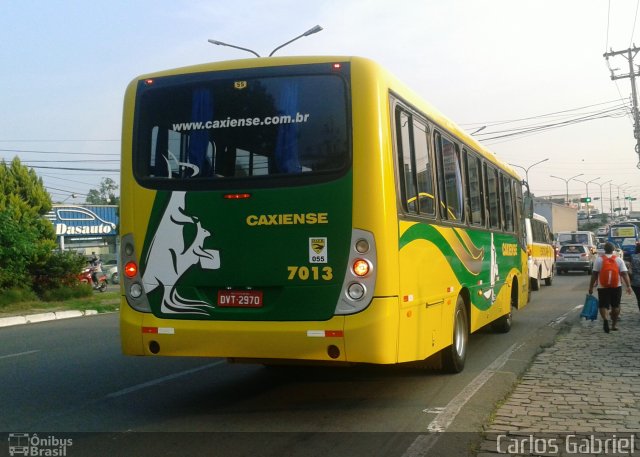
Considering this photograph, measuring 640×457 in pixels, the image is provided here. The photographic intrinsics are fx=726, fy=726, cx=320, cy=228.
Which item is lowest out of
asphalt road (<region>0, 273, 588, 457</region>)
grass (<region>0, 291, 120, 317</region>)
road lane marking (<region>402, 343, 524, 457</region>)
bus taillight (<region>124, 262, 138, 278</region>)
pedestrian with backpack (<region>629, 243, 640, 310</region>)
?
road lane marking (<region>402, 343, 524, 457</region>)

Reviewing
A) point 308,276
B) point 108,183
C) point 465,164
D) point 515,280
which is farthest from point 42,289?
point 108,183

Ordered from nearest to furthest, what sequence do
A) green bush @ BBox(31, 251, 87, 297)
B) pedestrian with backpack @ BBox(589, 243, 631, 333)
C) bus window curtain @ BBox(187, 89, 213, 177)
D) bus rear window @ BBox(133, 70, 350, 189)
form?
bus rear window @ BBox(133, 70, 350, 189)
bus window curtain @ BBox(187, 89, 213, 177)
pedestrian with backpack @ BBox(589, 243, 631, 333)
green bush @ BBox(31, 251, 87, 297)

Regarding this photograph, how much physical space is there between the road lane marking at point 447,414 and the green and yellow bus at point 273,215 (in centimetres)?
62

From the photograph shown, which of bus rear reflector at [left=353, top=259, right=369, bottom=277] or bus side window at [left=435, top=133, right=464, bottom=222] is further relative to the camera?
bus side window at [left=435, top=133, right=464, bottom=222]

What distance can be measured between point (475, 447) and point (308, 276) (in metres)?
2.01

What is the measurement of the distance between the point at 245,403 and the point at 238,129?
2894 millimetres

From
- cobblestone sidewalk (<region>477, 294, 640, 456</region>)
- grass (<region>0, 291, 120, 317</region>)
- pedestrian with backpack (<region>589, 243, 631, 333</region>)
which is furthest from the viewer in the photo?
grass (<region>0, 291, 120, 317</region>)

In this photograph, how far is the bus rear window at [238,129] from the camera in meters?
6.62

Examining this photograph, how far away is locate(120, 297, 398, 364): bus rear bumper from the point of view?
631 cm

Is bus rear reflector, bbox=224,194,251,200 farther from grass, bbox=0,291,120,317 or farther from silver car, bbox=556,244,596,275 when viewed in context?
silver car, bbox=556,244,596,275

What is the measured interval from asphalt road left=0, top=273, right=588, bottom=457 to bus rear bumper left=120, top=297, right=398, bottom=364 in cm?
66

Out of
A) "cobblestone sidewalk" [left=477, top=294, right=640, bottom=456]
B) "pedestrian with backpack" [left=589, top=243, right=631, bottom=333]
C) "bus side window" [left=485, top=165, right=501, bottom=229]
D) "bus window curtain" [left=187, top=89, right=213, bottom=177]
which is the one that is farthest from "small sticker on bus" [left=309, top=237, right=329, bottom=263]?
"pedestrian with backpack" [left=589, top=243, right=631, bottom=333]

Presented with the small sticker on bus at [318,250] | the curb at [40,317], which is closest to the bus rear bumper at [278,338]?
the small sticker on bus at [318,250]

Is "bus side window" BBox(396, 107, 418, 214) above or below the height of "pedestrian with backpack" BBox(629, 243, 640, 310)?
above
